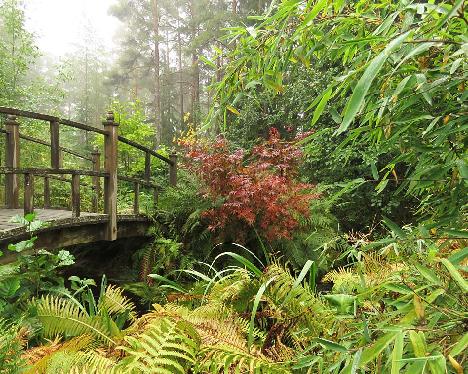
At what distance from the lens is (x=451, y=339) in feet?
2.37

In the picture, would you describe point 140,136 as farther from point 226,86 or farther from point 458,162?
point 458,162

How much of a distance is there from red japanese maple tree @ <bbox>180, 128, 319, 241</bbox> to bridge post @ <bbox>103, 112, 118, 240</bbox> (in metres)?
1.02

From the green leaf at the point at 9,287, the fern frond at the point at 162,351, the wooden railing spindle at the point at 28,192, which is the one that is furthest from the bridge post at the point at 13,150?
the fern frond at the point at 162,351

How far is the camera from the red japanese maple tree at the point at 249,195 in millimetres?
4316

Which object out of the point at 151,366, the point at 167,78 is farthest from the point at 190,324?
the point at 167,78

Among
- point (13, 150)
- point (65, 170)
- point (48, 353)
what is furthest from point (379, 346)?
point (13, 150)

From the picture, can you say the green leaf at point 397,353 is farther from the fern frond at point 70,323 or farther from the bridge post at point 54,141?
the bridge post at point 54,141

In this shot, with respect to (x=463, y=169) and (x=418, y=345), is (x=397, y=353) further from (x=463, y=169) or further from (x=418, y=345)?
(x=463, y=169)

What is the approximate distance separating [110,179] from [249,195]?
5.78ft

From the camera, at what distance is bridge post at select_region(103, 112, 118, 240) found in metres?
4.35

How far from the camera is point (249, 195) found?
432 centimetres

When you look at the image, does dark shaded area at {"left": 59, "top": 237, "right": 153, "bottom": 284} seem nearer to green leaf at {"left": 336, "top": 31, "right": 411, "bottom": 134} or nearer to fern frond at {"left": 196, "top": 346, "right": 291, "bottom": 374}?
fern frond at {"left": 196, "top": 346, "right": 291, "bottom": 374}

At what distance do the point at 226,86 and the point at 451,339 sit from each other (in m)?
1.05

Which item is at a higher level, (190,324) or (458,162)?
(458,162)
